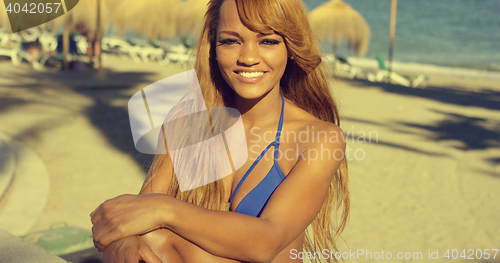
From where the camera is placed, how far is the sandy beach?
13.0 ft

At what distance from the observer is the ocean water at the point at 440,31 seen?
38.4m

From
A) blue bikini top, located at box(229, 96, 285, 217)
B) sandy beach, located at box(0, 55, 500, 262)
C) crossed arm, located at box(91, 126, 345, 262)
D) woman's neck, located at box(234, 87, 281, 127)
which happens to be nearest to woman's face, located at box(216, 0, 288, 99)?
woman's neck, located at box(234, 87, 281, 127)

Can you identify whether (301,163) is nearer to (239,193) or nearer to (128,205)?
(239,193)

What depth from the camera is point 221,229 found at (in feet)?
3.83

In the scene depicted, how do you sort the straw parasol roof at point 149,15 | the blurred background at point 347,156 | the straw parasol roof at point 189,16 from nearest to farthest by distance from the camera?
1. the blurred background at point 347,156
2. the straw parasol roof at point 189,16
3. the straw parasol roof at point 149,15

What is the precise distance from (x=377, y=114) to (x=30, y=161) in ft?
22.9

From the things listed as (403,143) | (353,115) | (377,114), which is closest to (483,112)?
(377,114)

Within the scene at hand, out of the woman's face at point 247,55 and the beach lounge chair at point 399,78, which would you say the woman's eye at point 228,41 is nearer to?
the woman's face at point 247,55

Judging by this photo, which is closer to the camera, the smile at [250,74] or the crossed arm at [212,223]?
the crossed arm at [212,223]

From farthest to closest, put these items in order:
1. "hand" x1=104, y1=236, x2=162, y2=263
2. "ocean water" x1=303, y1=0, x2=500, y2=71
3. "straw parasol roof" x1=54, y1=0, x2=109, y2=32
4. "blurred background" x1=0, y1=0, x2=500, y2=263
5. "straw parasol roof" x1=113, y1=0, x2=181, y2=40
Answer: "ocean water" x1=303, y1=0, x2=500, y2=71, "straw parasol roof" x1=113, y1=0, x2=181, y2=40, "straw parasol roof" x1=54, y1=0, x2=109, y2=32, "blurred background" x1=0, y1=0, x2=500, y2=263, "hand" x1=104, y1=236, x2=162, y2=263

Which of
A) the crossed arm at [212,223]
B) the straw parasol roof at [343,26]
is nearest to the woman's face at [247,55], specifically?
the crossed arm at [212,223]

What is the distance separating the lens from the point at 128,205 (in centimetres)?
120

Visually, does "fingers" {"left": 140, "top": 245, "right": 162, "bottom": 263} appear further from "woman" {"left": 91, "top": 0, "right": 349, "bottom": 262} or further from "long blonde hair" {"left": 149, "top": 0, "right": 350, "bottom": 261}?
"long blonde hair" {"left": 149, "top": 0, "right": 350, "bottom": 261}

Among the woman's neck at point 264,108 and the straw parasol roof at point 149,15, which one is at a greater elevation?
the woman's neck at point 264,108
